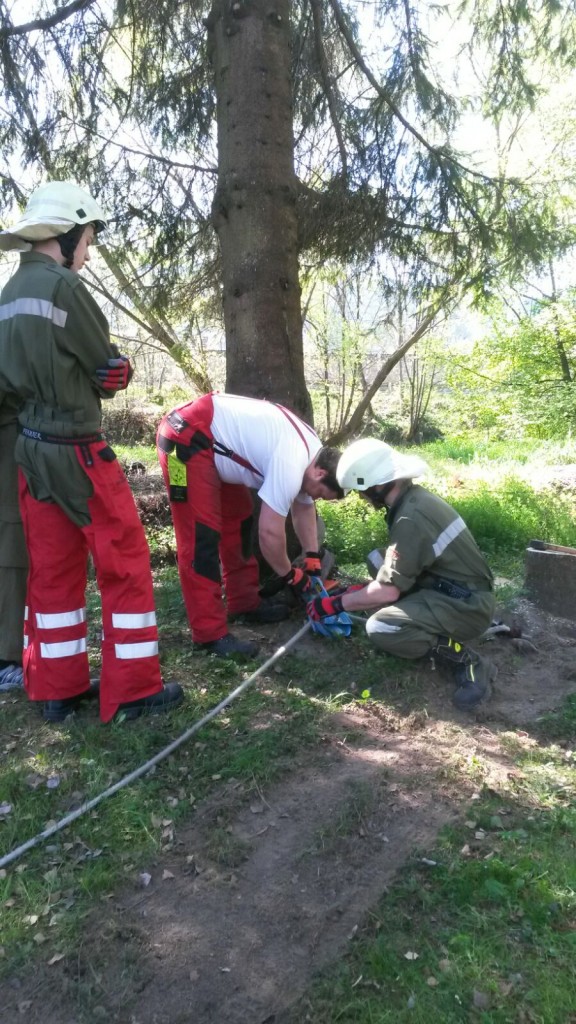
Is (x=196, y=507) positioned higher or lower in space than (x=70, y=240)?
lower

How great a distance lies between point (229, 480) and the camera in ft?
13.6

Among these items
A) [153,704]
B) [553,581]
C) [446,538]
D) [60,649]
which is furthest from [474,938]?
[553,581]

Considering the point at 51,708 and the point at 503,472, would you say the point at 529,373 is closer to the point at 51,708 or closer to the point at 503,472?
the point at 503,472

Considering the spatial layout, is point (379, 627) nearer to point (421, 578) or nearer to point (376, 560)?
point (421, 578)

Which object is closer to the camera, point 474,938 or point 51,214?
point 474,938

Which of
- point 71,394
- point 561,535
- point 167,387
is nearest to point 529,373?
point 561,535

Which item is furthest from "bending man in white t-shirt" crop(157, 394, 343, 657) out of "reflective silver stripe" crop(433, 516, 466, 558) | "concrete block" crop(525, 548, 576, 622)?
"concrete block" crop(525, 548, 576, 622)

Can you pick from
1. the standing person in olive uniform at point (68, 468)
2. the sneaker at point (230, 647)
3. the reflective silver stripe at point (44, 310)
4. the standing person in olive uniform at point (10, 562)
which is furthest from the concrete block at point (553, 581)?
the reflective silver stripe at point (44, 310)

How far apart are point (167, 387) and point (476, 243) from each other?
44.1 ft

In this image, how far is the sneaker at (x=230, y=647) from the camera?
411 centimetres

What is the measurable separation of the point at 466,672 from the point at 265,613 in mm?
1338

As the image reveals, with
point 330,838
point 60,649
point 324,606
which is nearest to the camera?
point 330,838

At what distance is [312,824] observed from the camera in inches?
109

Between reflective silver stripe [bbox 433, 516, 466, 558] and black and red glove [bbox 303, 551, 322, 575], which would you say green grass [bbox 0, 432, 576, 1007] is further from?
reflective silver stripe [bbox 433, 516, 466, 558]
